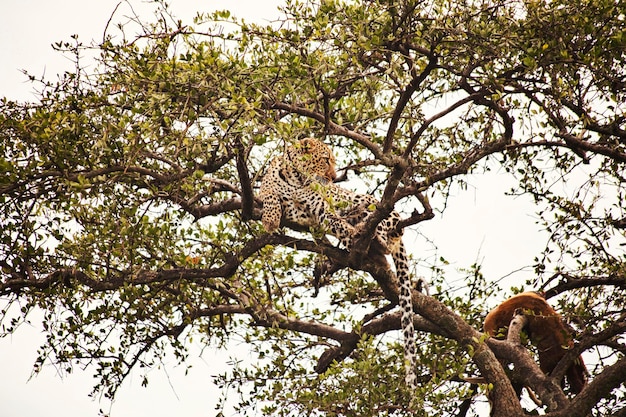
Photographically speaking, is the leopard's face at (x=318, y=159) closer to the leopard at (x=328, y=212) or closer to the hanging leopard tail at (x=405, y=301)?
the leopard at (x=328, y=212)

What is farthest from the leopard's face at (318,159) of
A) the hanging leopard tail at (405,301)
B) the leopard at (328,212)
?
the hanging leopard tail at (405,301)

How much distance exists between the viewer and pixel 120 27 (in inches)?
279

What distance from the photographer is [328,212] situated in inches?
329

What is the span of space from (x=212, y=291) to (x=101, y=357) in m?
1.34

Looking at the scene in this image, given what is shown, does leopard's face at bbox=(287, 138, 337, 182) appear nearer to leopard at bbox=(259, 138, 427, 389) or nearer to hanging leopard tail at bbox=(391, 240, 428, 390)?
leopard at bbox=(259, 138, 427, 389)

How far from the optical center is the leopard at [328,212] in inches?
322

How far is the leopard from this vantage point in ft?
26.8

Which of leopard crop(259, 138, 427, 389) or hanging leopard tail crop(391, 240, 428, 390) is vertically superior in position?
leopard crop(259, 138, 427, 389)

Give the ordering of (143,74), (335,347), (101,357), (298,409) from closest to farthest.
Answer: (143,74) → (298,409) → (101,357) → (335,347)

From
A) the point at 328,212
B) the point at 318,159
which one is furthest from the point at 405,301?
the point at 318,159

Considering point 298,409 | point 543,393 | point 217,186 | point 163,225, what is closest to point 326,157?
point 217,186

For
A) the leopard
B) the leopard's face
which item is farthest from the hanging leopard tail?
the leopard's face

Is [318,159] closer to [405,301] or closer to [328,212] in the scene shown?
[328,212]

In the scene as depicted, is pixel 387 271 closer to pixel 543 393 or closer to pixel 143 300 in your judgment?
pixel 543 393
